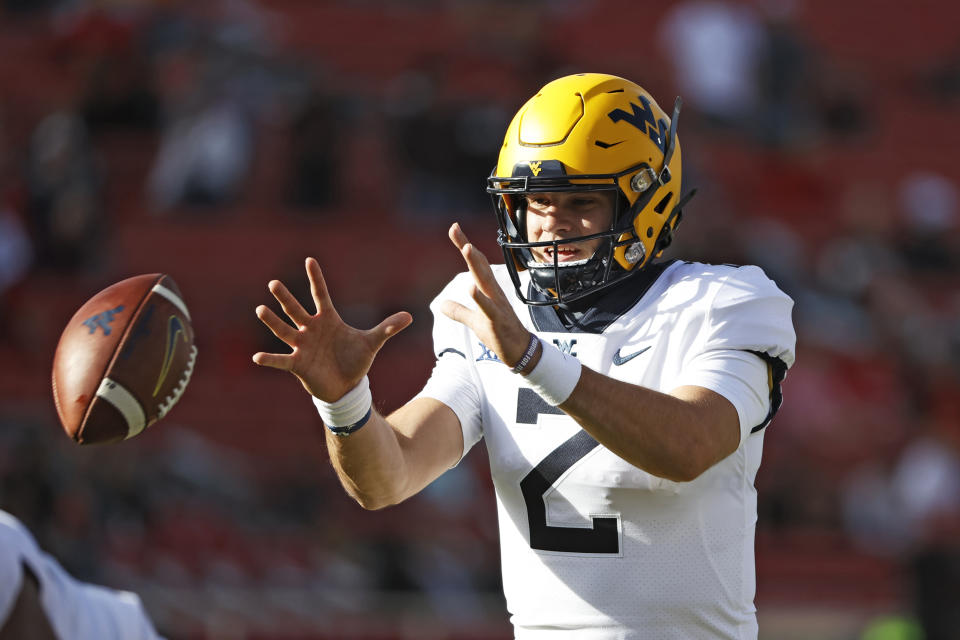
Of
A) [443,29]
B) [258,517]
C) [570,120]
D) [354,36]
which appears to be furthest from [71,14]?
[570,120]

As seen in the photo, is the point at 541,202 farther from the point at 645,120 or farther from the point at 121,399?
the point at 121,399

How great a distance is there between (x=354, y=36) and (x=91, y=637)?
8029 millimetres

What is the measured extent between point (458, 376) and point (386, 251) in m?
5.82

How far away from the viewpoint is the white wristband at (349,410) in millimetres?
2664

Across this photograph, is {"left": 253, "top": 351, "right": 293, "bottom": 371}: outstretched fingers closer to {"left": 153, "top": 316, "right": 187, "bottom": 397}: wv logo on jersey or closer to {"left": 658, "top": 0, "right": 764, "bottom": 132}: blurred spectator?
{"left": 153, "top": 316, "right": 187, "bottom": 397}: wv logo on jersey

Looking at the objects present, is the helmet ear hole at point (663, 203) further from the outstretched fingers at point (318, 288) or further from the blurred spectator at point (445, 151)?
the blurred spectator at point (445, 151)

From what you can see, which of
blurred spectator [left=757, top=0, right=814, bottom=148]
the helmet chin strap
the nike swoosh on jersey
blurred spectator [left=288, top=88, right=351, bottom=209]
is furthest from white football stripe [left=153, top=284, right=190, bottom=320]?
blurred spectator [left=757, top=0, right=814, bottom=148]

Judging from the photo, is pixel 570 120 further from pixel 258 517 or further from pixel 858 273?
pixel 858 273

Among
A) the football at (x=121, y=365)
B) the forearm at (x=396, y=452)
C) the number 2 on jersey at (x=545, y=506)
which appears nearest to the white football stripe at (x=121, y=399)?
the football at (x=121, y=365)

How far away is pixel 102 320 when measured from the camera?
3.11 meters

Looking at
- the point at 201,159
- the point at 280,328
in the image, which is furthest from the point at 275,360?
the point at 201,159

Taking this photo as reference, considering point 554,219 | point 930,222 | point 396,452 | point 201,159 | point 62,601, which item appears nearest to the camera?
point 396,452

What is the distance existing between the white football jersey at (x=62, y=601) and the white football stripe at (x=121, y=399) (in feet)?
1.10

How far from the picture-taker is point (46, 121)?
845 cm
